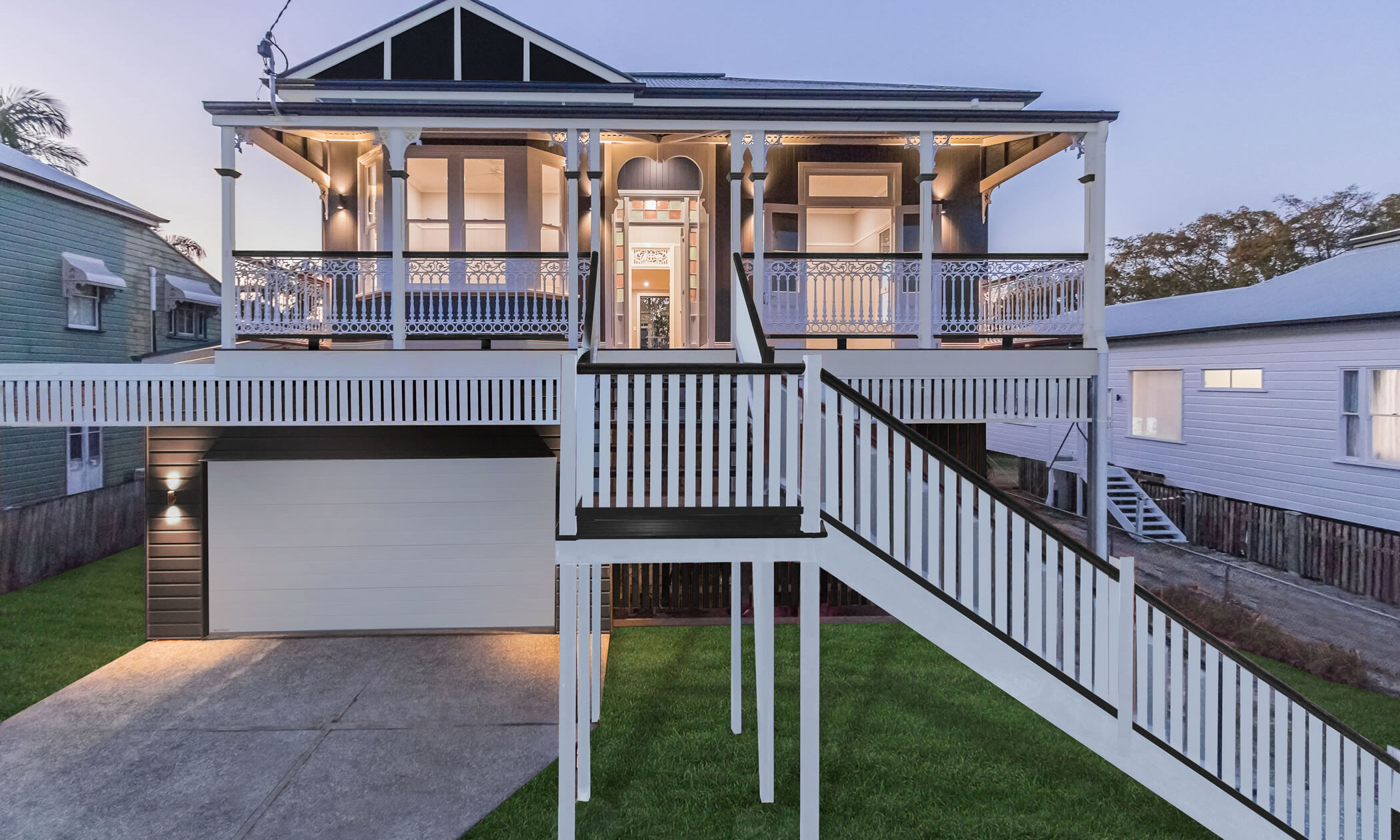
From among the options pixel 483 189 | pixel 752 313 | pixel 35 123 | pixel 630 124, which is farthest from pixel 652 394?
pixel 35 123

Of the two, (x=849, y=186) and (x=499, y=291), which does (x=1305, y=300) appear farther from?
(x=499, y=291)

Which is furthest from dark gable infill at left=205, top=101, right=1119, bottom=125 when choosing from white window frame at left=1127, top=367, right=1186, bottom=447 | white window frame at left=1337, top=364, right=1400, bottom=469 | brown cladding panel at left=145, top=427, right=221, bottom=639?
white window frame at left=1127, top=367, right=1186, bottom=447

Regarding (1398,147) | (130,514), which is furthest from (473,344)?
(1398,147)

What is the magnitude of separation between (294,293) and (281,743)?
440 centimetres

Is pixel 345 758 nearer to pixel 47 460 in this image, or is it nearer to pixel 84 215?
pixel 47 460

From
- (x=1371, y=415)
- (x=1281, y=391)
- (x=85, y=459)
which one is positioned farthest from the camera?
(x=85, y=459)

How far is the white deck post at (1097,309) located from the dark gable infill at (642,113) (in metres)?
0.44

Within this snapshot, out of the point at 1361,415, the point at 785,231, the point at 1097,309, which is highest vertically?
the point at 785,231

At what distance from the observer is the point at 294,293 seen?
6629 mm

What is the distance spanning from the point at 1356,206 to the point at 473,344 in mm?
36685

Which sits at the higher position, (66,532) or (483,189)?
(483,189)

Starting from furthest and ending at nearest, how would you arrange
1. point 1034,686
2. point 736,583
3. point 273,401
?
point 273,401, point 736,583, point 1034,686

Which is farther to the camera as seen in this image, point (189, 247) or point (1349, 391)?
point (189, 247)

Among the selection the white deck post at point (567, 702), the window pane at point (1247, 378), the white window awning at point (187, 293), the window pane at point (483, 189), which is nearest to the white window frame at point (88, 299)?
the white window awning at point (187, 293)
